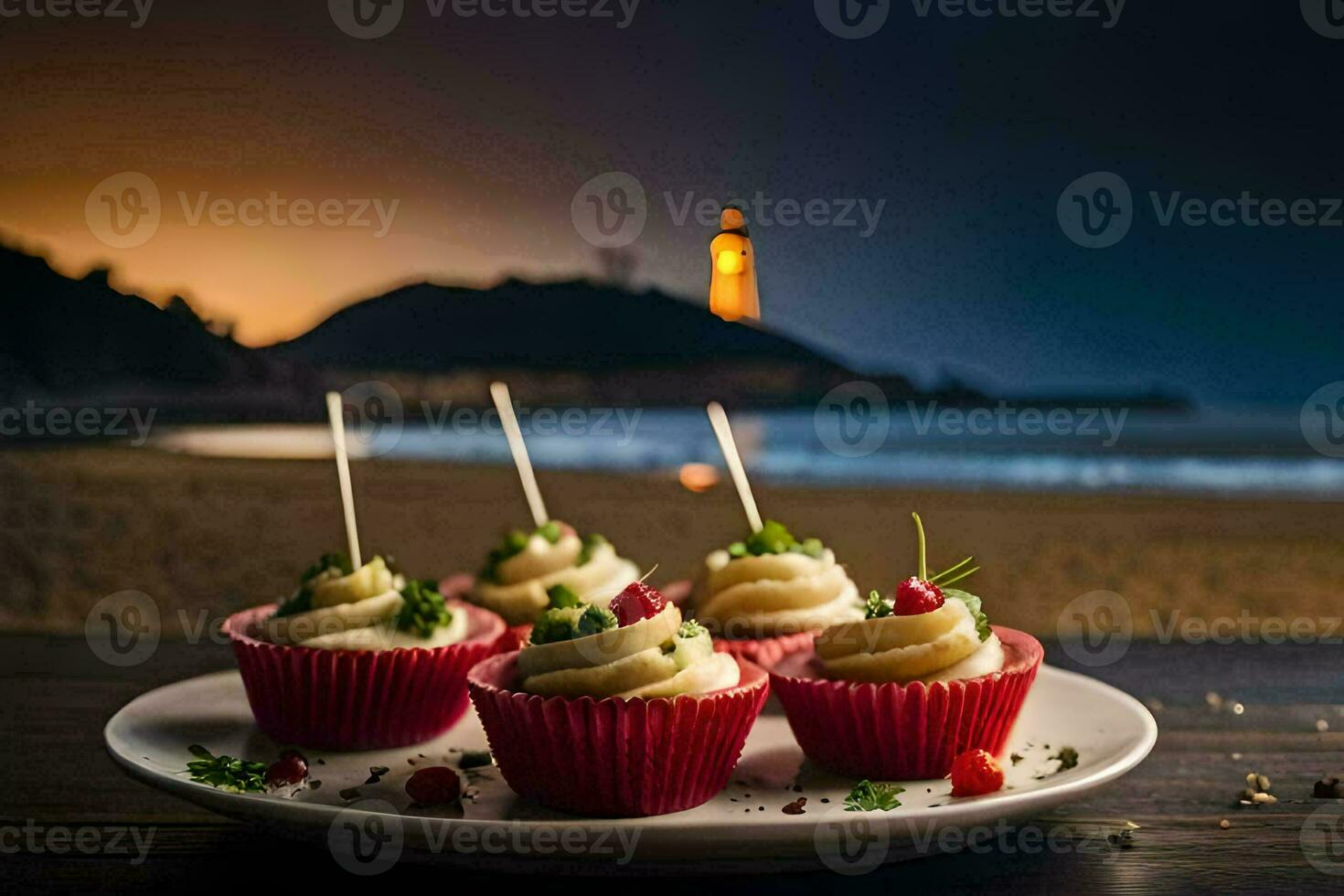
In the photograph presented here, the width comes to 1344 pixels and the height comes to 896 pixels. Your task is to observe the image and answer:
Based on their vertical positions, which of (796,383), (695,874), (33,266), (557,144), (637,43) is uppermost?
(637,43)

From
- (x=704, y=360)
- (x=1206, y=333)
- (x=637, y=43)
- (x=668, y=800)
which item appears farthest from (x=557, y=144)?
(x=668, y=800)

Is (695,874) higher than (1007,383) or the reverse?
the reverse

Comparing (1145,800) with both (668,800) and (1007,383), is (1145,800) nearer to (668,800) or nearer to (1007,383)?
(668,800)

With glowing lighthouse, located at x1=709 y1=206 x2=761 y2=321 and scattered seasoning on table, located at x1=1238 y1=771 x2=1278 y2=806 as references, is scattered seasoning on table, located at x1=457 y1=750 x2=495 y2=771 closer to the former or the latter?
glowing lighthouse, located at x1=709 y1=206 x2=761 y2=321

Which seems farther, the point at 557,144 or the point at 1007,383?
the point at 1007,383

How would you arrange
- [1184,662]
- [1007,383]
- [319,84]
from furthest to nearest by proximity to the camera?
[1007,383] < [319,84] < [1184,662]

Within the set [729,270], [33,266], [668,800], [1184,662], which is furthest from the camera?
[33,266]

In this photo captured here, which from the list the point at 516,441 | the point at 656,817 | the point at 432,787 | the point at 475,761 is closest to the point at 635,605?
the point at 656,817
